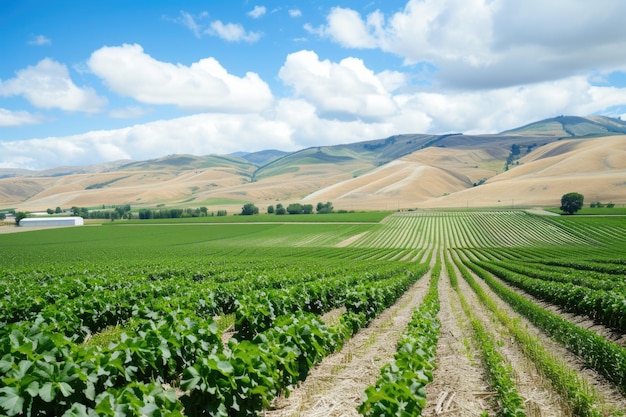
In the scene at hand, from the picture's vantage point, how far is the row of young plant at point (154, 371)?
6215mm

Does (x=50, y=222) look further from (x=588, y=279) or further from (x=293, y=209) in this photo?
(x=588, y=279)

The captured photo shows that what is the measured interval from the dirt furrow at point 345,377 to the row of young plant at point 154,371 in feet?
1.47

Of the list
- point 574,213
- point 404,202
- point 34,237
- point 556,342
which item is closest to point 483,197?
point 404,202

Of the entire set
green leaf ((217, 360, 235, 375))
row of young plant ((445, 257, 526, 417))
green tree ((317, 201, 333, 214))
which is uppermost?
green tree ((317, 201, 333, 214))

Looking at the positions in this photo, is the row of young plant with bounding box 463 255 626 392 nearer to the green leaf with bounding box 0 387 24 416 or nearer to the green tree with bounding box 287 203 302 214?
the green leaf with bounding box 0 387 24 416

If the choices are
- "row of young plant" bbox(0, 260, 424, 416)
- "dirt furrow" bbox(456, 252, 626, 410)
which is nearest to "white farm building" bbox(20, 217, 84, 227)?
"row of young plant" bbox(0, 260, 424, 416)

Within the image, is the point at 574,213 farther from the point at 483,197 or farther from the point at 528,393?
the point at 528,393

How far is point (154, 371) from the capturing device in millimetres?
9625

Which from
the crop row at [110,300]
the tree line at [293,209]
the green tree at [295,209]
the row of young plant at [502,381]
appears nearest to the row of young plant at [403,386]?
the row of young plant at [502,381]

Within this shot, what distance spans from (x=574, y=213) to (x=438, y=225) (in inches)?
1698

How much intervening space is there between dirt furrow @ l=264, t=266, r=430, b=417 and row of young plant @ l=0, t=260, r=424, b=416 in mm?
448

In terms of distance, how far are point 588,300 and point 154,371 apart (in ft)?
57.9

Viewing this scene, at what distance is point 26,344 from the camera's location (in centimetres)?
733

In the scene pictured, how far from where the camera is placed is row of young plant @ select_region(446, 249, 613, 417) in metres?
8.59
